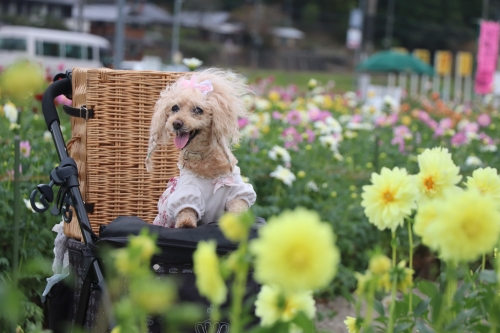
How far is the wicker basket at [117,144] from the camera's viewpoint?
2658mm

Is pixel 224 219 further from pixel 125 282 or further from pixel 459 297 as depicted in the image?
pixel 125 282

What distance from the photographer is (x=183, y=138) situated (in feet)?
7.80

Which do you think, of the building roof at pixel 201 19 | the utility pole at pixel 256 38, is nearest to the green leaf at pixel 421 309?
the utility pole at pixel 256 38

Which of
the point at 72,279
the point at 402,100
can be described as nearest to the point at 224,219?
the point at 72,279

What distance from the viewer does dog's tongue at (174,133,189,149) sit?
2.36m

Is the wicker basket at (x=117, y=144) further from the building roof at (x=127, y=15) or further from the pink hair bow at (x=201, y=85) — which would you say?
the building roof at (x=127, y=15)

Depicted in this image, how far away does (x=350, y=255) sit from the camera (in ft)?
15.1

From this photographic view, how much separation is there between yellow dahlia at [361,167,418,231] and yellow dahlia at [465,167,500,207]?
0.60ft

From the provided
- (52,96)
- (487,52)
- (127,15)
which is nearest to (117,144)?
(52,96)

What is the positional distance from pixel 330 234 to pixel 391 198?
50 cm

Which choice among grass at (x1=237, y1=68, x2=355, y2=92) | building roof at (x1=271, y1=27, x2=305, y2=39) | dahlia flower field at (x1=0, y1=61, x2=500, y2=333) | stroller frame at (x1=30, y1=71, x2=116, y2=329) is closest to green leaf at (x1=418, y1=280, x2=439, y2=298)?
dahlia flower field at (x1=0, y1=61, x2=500, y2=333)

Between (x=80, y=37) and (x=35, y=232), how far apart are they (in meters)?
23.2

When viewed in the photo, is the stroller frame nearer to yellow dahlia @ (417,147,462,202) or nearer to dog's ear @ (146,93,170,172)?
dog's ear @ (146,93,170,172)

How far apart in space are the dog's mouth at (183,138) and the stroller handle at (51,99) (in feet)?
1.42
